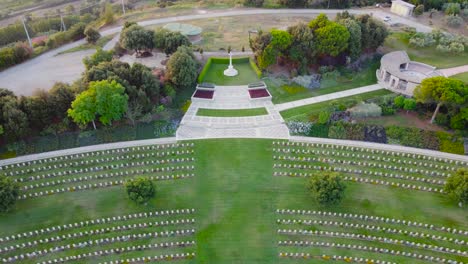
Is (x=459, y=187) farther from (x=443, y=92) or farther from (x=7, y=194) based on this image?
(x=7, y=194)

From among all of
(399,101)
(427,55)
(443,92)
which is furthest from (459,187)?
(427,55)

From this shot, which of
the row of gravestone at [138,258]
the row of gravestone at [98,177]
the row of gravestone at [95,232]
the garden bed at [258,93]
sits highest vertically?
the garden bed at [258,93]

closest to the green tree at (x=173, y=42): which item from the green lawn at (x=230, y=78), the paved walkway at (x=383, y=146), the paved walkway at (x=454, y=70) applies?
the green lawn at (x=230, y=78)

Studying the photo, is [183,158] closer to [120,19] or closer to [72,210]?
[72,210]

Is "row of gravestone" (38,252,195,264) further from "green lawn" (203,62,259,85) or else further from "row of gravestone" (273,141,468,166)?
"green lawn" (203,62,259,85)

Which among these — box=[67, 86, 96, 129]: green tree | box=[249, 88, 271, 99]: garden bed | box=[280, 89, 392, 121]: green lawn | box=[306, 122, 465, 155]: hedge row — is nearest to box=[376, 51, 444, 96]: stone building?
box=[280, 89, 392, 121]: green lawn

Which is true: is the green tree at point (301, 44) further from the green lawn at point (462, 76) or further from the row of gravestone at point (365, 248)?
the row of gravestone at point (365, 248)
